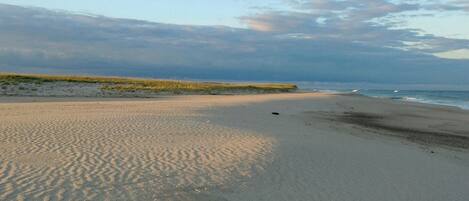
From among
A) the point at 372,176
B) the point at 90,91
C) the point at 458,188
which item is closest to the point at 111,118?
the point at 372,176

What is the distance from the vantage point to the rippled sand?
9.59 metres

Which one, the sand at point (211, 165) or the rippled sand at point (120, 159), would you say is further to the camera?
the sand at point (211, 165)

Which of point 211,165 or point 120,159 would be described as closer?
point 211,165

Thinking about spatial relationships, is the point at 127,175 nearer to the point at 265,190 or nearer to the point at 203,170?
the point at 203,170

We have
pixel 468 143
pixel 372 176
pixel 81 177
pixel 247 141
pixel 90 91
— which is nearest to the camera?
pixel 81 177

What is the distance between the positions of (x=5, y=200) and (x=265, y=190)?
4.74 meters

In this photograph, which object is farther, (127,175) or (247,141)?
(247,141)

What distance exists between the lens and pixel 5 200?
8586 millimetres

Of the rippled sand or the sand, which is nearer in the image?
the rippled sand

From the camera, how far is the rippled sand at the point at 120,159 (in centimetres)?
959

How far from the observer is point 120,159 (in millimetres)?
12523

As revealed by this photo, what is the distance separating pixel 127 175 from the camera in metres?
10.8

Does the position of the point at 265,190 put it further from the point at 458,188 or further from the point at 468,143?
the point at 468,143

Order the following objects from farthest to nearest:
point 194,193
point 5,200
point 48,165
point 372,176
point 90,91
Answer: point 90,91, point 372,176, point 48,165, point 194,193, point 5,200
